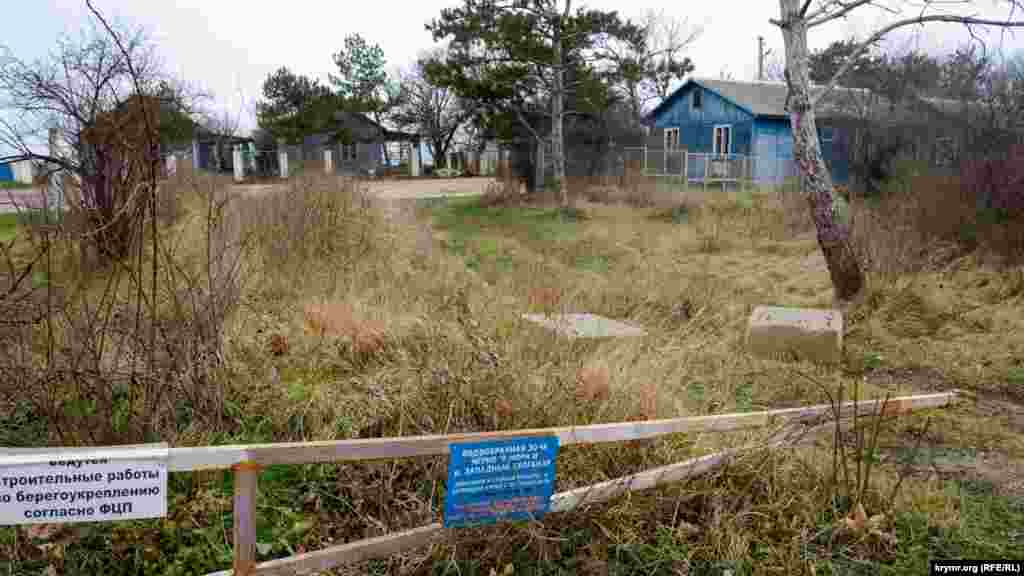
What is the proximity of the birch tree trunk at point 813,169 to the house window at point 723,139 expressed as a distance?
66.7ft

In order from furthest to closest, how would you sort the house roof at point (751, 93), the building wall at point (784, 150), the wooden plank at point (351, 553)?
the house roof at point (751, 93), the building wall at point (784, 150), the wooden plank at point (351, 553)

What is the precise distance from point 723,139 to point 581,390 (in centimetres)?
2633

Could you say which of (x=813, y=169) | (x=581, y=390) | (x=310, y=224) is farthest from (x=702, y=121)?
(x=581, y=390)

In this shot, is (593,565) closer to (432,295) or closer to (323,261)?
(432,295)

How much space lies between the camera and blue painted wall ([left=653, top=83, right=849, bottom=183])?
2136 cm

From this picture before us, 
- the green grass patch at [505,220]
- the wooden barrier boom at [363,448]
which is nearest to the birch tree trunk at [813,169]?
the wooden barrier boom at [363,448]

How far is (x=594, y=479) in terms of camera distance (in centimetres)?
306

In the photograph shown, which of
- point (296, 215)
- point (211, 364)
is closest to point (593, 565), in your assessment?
point (211, 364)

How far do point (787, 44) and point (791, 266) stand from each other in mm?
3675

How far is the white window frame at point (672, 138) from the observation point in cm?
3050

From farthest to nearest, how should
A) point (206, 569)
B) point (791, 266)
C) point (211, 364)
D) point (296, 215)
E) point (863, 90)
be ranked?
point (863, 90)
point (791, 266)
point (296, 215)
point (211, 364)
point (206, 569)

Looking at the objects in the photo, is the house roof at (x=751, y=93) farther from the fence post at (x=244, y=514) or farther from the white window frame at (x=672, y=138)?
the fence post at (x=244, y=514)

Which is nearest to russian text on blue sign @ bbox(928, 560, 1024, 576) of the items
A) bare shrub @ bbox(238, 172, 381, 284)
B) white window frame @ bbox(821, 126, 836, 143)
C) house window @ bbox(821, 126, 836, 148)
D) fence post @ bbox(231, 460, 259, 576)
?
fence post @ bbox(231, 460, 259, 576)

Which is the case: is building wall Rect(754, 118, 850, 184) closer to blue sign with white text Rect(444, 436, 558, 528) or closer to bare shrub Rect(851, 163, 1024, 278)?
bare shrub Rect(851, 163, 1024, 278)
